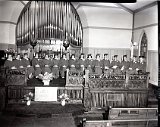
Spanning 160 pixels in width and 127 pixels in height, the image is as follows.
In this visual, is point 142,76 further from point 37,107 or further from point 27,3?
point 27,3

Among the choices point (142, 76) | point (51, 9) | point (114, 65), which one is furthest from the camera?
point (51, 9)

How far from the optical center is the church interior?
6.37 metres

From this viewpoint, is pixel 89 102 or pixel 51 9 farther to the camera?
pixel 51 9

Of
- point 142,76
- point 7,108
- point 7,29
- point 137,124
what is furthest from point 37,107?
point 7,29

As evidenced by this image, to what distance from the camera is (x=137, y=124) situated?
5.91 meters

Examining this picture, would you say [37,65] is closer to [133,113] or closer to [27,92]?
[27,92]

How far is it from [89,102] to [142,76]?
193 cm

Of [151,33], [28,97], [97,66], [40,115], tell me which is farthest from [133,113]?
[151,33]

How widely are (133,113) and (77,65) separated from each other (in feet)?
12.6

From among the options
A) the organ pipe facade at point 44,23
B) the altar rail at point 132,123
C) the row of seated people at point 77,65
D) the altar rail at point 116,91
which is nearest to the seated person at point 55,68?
the row of seated people at point 77,65

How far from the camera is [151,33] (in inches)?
372

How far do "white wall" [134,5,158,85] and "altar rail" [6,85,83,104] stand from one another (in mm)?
3385

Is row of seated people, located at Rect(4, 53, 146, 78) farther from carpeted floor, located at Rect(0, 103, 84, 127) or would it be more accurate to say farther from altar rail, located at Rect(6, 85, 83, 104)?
carpeted floor, located at Rect(0, 103, 84, 127)

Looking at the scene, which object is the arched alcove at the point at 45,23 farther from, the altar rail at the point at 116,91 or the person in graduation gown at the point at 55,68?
the altar rail at the point at 116,91
